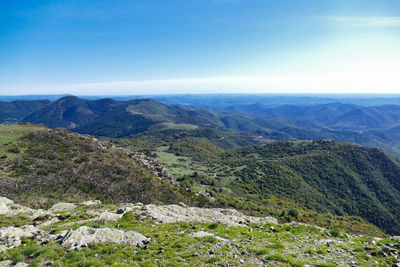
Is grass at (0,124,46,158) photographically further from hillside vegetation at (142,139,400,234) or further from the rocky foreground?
hillside vegetation at (142,139,400,234)

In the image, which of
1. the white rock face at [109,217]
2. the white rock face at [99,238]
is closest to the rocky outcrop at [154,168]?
the white rock face at [109,217]

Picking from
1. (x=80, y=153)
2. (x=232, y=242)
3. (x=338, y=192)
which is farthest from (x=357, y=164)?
(x=80, y=153)

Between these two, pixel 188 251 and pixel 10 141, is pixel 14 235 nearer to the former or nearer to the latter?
pixel 188 251

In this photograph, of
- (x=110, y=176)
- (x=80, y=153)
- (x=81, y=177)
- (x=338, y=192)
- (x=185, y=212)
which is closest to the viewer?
(x=185, y=212)

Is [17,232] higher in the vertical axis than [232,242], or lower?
higher

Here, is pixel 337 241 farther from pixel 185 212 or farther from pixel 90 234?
pixel 90 234

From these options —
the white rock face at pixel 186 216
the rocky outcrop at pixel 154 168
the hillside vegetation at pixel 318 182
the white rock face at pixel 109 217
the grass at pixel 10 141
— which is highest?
the grass at pixel 10 141

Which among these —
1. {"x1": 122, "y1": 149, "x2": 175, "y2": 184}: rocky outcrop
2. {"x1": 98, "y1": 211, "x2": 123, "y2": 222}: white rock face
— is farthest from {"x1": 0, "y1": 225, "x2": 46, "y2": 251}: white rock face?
{"x1": 122, "y1": 149, "x2": 175, "y2": 184}: rocky outcrop

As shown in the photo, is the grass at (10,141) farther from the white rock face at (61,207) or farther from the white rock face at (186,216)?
the white rock face at (186,216)
